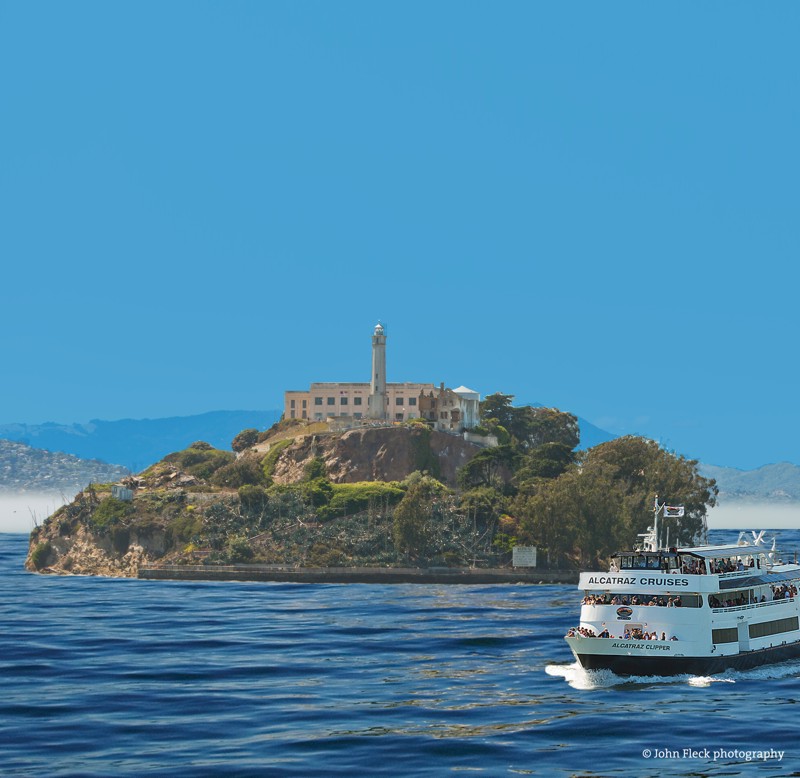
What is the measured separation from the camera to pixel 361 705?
8862cm

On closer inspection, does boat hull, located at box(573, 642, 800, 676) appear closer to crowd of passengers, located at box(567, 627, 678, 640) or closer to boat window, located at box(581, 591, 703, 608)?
crowd of passengers, located at box(567, 627, 678, 640)

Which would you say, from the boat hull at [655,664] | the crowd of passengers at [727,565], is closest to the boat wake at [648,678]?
the boat hull at [655,664]

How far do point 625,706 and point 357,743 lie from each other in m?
20.3

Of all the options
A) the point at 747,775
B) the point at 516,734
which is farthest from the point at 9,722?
the point at 747,775

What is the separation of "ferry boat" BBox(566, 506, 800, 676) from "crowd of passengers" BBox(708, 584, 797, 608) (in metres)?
0.14

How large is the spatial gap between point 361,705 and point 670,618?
77.9 feet

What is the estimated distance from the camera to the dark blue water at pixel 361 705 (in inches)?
2768

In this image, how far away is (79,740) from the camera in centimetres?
7662

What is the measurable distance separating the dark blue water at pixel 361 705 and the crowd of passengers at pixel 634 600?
5.45 m

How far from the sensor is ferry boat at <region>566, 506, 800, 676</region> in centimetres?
9400

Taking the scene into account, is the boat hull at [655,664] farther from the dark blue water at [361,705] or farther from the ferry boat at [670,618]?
the dark blue water at [361,705]

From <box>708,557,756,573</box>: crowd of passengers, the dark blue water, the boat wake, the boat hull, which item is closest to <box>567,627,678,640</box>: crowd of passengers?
the boat hull

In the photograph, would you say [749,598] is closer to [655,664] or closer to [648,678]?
[655,664]

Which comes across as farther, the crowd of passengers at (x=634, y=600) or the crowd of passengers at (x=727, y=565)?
the crowd of passengers at (x=727, y=565)
